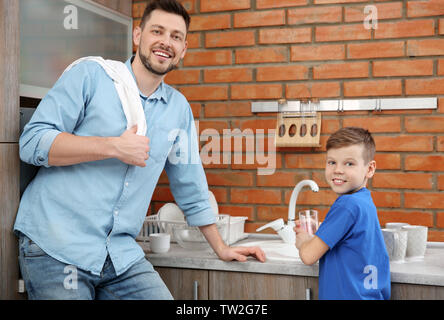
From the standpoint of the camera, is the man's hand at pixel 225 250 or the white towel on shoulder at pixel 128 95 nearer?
the white towel on shoulder at pixel 128 95

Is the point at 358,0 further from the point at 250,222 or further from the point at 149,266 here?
the point at 149,266

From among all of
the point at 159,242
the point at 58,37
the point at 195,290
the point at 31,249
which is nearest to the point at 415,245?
the point at 195,290

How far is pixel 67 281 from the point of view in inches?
55.9

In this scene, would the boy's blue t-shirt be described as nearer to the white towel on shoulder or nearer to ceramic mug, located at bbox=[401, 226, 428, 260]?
ceramic mug, located at bbox=[401, 226, 428, 260]

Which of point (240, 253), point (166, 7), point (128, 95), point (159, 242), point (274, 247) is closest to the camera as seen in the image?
point (128, 95)

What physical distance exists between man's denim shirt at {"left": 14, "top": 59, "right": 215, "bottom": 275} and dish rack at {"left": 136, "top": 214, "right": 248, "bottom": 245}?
1.17 ft

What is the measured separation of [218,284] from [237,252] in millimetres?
145

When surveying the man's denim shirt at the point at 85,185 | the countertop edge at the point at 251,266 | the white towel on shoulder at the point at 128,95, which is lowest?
the countertop edge at the point at 251,266

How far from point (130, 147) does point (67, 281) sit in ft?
1.45

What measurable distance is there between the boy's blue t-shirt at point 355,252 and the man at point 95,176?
564mm

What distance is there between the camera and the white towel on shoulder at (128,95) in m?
1.50

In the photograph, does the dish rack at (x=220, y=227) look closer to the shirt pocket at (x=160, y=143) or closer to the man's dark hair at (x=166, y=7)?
the shirt pocket at (x=160, y=143)

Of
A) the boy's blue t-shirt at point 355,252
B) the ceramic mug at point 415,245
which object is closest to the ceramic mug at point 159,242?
the boy's blue t-shirt at point 355,252

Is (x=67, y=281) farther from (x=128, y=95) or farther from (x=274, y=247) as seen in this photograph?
(x=274, y=247)
